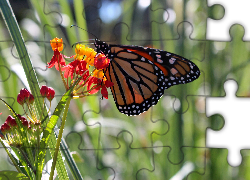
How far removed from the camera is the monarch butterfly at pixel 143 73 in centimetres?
100

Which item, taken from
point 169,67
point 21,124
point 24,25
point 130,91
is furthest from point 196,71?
point 24,25

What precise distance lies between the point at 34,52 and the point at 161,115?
90cm

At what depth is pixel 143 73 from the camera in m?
1.05

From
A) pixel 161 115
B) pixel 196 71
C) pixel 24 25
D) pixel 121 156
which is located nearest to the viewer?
pixel 196 71

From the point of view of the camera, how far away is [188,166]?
51.0 inches

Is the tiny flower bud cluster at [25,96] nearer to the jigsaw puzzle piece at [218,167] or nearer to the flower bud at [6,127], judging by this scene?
the flower bud at [6,127]

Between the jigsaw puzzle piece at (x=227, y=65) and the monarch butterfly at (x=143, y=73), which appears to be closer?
the monarch butterfly at (x=143, y=73)

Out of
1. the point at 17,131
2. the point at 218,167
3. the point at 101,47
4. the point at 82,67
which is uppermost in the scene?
the point at 101,47

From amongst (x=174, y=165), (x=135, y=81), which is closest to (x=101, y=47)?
(x=135, y=81)

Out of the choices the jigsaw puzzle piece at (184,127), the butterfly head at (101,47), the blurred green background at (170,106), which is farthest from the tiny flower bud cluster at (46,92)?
the jigsaw puzzle piece at (184,127)

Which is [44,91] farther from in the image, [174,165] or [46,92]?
[174,165]

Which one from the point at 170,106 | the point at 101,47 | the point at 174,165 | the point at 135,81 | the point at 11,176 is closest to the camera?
the point at 11,176

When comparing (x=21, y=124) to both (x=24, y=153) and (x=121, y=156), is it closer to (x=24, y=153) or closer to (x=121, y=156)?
(x=24, y=153)

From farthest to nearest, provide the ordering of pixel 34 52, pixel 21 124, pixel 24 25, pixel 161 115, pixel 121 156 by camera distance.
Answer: pixel 24 25 → pixel 34 52 → pixel 121 156 → pixel 161 115 → pixel 21 124
